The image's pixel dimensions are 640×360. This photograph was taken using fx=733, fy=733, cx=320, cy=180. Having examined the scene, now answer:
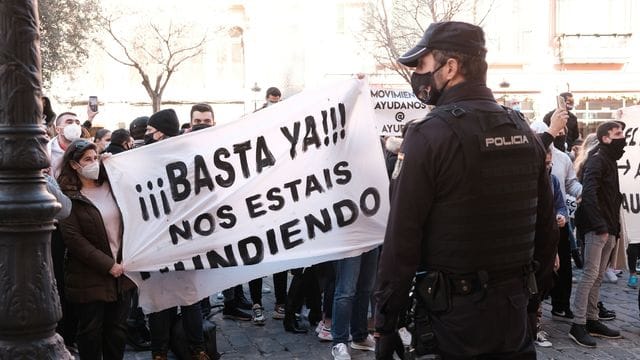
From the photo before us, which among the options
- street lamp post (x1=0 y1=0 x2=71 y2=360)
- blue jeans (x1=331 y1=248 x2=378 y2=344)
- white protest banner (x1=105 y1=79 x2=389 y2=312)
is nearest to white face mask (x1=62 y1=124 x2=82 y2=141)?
white protest banner (x1=105 y1=79 x2=389 y2=312)

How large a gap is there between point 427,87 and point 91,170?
2789 mm

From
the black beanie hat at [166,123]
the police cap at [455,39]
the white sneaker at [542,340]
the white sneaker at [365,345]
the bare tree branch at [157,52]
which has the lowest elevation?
the white sneaker at [542,340]

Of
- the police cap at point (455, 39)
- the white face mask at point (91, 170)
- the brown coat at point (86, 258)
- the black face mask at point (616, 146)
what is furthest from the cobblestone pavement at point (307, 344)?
the police cap at point (455, 39)

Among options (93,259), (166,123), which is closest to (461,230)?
(93,259)

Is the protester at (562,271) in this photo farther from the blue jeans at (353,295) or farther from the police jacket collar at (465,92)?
the police jacket collar at (465,92)

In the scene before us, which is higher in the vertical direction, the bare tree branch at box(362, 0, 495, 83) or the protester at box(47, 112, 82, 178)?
the bare tree branch at box(362, 0, 495, 83)

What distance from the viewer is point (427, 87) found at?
10.6ft

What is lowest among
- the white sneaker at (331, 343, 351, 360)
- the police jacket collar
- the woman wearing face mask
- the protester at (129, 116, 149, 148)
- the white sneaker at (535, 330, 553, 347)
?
the white sneaker at (535, 330, 553, 347)

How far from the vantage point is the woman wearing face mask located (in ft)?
15.9

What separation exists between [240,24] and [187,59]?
315 centimetres

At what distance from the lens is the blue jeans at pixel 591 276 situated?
6496 mm

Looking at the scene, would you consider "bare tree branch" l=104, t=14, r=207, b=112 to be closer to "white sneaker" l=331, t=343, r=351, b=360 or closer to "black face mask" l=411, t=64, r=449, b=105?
"white sneaker" l=331, t=343, r=351, b=360

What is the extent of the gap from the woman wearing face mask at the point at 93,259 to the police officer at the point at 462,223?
2.47 m

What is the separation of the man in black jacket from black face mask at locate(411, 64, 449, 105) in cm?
380
